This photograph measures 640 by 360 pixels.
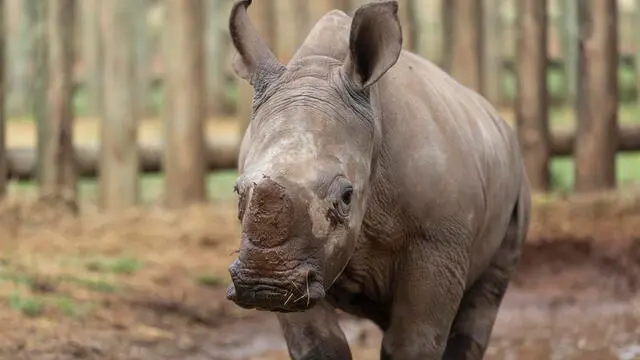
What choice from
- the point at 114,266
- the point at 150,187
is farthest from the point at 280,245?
the point at 150,187

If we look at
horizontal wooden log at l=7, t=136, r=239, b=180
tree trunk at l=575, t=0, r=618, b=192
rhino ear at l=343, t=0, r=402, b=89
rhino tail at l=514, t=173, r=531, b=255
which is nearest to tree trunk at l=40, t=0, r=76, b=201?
horizontal wooden log at l=7, t=136, r=239, b=180

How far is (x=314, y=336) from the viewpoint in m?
5.11

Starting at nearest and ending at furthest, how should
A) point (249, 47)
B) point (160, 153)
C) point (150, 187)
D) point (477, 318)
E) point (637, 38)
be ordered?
point (249, 47)
point (477, 318)
point (160, 153)
point (150, 187)
point (637, 38)

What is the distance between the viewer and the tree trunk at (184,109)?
34.4ft

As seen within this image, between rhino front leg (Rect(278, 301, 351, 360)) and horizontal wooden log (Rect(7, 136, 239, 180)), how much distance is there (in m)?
6.20

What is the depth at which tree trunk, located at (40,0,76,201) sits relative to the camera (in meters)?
10.5

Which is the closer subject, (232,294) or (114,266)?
(232,294)

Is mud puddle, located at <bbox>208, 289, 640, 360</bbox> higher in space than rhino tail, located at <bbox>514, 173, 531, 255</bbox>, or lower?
lower

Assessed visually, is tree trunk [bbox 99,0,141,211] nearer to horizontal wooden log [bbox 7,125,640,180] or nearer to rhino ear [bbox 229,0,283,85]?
horizontal wooden log [bbox 7,125,640,180]

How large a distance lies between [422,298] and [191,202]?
5.65 meters

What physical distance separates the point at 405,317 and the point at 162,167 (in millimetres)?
6820

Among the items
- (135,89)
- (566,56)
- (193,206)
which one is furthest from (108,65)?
(566,56)

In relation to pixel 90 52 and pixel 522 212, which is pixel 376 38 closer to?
pixel 522 212

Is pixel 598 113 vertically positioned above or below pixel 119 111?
below
